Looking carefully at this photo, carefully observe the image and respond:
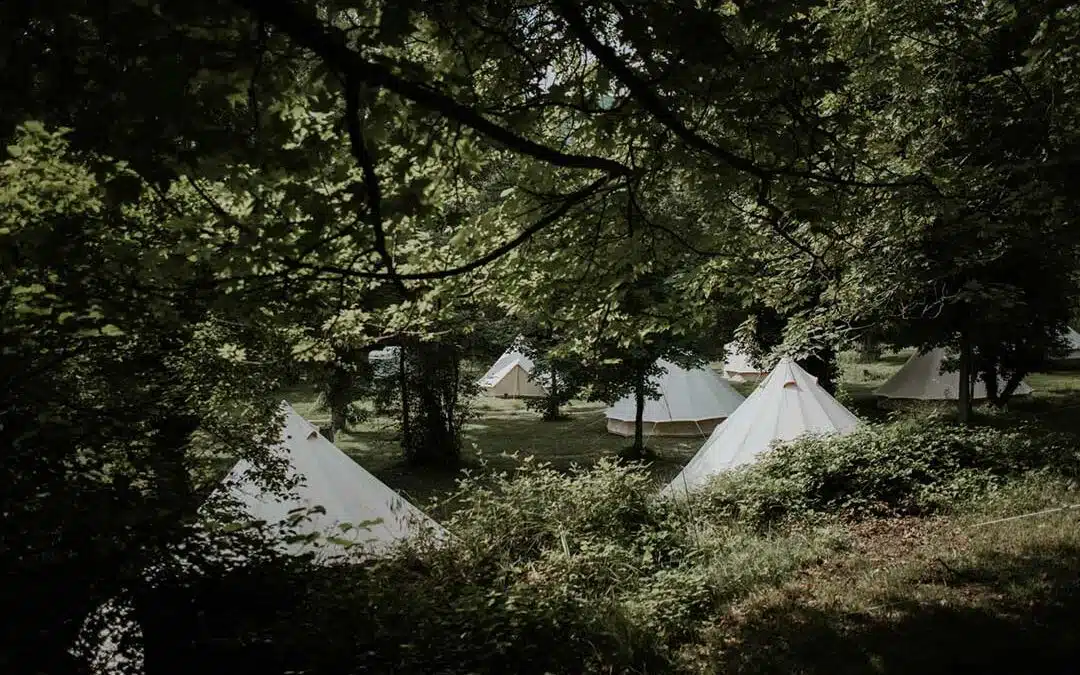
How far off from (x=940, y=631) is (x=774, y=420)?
→ 21.8ft

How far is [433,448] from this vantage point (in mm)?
15016

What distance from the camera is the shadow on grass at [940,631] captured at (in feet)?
12.4

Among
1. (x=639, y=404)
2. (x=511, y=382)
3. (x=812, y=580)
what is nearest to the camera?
(x=812, y=580)

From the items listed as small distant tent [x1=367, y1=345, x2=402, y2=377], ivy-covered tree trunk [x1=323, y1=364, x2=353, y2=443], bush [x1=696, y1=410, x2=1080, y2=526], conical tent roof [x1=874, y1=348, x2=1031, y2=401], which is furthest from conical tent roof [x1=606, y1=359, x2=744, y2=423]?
bush [x1=696, y1=410, x2=1080, y2=526]

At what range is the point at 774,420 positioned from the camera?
35.0ft

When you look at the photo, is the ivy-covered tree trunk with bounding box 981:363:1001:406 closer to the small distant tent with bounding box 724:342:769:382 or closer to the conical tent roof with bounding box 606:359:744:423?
the conical tent roof with bounding box 606:359:744:423

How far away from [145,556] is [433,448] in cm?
1133

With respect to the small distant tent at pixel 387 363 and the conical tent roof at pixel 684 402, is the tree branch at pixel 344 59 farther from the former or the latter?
the conical tent roof at pixel 684 402

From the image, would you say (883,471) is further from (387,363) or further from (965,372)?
(387,363)

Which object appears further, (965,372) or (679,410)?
(679,410)

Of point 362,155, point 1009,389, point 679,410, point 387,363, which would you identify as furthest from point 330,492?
point 1009,389

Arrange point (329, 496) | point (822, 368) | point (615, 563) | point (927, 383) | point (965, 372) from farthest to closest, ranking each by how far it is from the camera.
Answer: point (927, 383) → point (822, 368) → point (965, 372) → point (329, 496) → point (615, 563)

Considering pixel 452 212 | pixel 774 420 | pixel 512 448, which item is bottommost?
pixel 512 448

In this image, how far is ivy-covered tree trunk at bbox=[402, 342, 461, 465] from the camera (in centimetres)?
1446
